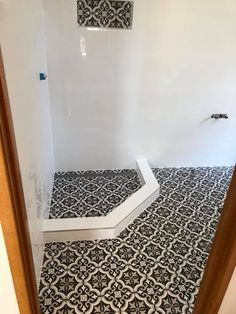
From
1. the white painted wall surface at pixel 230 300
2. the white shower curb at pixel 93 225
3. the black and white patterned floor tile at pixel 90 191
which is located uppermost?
the white painted wall surface at pixel 230 300

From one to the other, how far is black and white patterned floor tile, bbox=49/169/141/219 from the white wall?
0.43 ft

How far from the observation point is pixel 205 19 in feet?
7.42

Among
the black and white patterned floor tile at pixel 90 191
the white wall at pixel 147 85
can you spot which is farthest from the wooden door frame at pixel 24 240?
the white wall at pixel 147 85

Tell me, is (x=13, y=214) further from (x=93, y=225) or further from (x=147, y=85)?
(x=147, y=85)

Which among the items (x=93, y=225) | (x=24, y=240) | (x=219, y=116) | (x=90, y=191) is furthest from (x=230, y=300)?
(x=219, y=116)

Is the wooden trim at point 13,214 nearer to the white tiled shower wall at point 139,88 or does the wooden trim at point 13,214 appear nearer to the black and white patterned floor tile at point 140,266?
the black and white patterned floor tile at point 140,266

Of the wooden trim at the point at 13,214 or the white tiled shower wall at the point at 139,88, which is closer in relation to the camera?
the wooden trim at the point at 13,214

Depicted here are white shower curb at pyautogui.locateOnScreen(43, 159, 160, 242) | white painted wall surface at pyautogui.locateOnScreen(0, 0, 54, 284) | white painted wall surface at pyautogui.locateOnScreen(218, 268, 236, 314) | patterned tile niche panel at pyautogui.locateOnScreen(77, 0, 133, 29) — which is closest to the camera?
white painted wall surface at pyautogui.locateOnScreen(218, 268, 236, 314)

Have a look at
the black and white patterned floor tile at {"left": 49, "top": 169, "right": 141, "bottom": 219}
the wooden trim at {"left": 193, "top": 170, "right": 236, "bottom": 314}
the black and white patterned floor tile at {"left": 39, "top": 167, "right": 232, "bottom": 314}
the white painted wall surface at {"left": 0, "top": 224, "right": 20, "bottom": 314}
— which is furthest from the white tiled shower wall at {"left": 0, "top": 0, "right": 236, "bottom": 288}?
the wooden trim at {"left": 193, "top": 170, "right": 236, "bottom": 314}

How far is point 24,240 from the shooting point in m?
0.88

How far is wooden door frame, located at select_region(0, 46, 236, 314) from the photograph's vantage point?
0.73 metres

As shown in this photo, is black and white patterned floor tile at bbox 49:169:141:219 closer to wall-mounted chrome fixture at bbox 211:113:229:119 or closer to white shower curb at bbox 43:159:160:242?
white shower curb at bbox 43:159:160:242

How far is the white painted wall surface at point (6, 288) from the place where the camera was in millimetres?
851

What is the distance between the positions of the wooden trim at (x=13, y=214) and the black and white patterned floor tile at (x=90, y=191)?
1.19m
